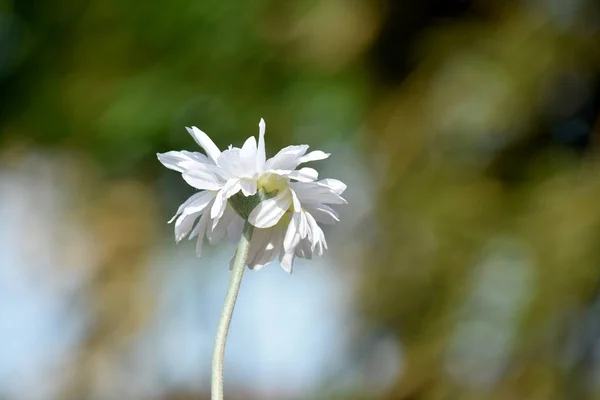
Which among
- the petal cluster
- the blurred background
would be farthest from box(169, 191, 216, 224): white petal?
the blurred background

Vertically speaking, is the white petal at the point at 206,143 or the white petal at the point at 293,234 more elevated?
the white petal at the point at 206,143

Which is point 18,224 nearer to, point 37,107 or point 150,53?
point 37,107

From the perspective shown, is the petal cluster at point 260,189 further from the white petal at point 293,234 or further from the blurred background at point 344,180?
the blurred background at point 344,180

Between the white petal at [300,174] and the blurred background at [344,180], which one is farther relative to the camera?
the blurred background at [344,180]

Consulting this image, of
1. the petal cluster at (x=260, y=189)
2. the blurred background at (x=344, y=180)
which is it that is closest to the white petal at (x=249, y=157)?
the petal cluster at (x=260, y=189)

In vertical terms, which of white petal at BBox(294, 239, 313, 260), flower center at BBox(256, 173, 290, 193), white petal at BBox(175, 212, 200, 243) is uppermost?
flower center at BBox(256, 173, 290, 193)

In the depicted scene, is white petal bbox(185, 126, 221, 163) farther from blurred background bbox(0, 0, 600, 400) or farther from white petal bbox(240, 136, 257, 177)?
blurred background bbox(0, 0, 600, 400)

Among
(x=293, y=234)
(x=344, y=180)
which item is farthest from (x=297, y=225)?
(x=344, y=180)

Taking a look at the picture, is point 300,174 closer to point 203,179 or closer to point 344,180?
point 203,179
